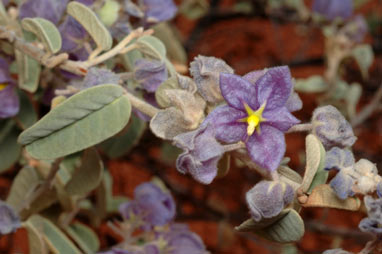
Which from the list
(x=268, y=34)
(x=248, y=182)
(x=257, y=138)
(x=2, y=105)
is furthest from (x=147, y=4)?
(x=268, y=34)

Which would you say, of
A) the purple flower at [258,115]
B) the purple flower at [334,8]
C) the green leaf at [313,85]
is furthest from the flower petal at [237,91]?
the purple flower at [334,8]

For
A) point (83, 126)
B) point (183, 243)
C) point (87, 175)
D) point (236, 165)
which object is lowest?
point (236, 165)

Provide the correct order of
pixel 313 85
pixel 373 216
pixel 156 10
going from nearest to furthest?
pixel 373 216
pixel 156 10
pixel 313 85

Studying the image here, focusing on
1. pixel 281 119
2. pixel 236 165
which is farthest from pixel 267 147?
pixel 236 165

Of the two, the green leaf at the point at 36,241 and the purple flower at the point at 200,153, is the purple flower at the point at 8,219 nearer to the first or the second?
the green leaf at the point at 36,241

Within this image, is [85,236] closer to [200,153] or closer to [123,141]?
[123,141]

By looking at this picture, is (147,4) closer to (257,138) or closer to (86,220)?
(257,138)

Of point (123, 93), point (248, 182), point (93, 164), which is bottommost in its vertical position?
point (248, 182)
